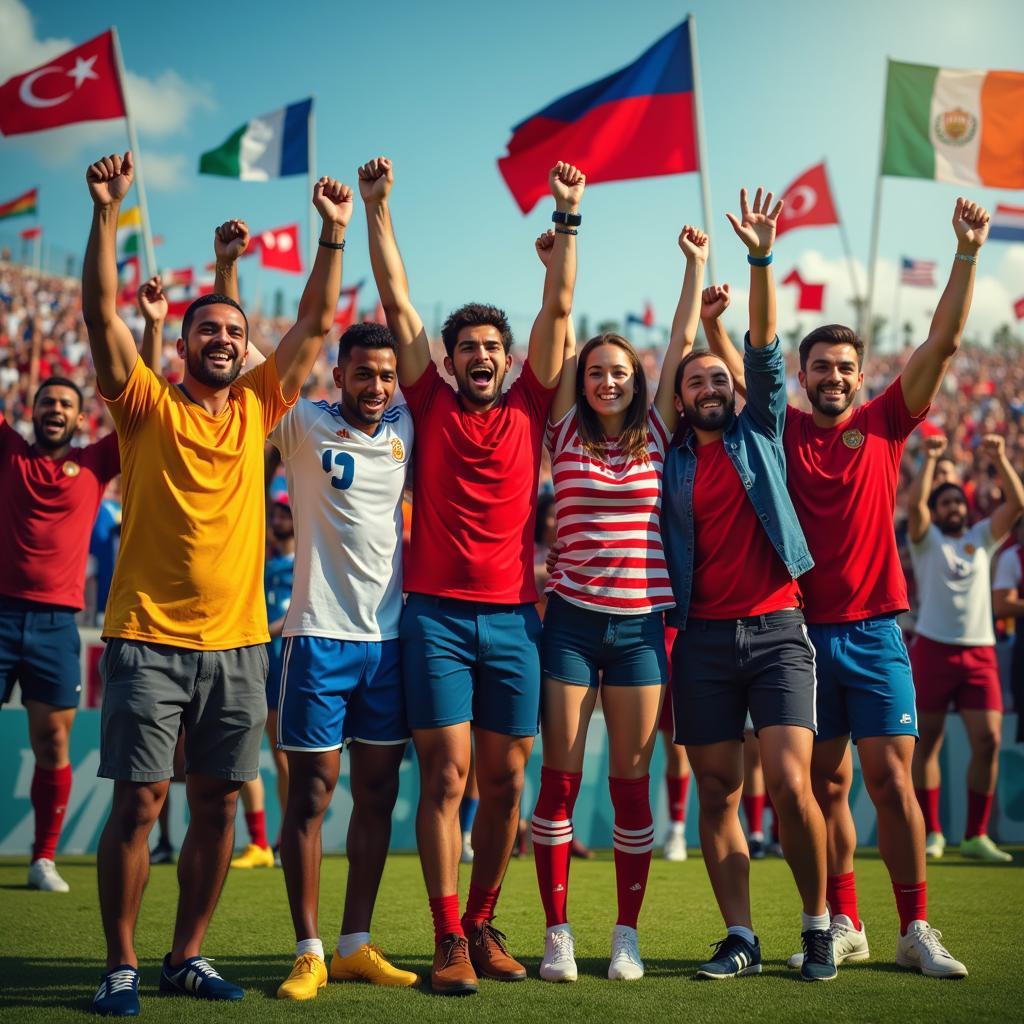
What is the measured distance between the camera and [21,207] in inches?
778

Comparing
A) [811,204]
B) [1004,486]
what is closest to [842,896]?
[1004,486]

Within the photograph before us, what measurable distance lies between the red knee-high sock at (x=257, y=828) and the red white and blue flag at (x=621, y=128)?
6.25 meters

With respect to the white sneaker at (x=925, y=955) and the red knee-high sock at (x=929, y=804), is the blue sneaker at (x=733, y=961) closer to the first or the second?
the white sneaker at (x=925, y=955)

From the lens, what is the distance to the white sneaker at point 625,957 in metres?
4.51

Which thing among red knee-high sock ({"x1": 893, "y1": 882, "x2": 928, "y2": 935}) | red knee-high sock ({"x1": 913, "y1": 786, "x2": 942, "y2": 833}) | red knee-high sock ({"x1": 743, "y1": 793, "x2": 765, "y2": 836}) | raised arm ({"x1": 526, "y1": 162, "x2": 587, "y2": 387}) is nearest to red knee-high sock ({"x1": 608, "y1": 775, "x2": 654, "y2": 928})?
red knee-high sock ({"x1": 893, "y1": 882, "x2": 928, "y2": 935})

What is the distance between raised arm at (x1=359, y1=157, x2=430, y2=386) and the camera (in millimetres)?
4793

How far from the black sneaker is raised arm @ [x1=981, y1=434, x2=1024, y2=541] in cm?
388

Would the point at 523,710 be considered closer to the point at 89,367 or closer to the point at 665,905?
the point at 665,905

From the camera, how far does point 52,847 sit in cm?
718

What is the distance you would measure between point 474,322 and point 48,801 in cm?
443

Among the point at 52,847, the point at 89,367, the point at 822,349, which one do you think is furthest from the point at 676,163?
the point at 89,367

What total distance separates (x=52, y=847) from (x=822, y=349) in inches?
219

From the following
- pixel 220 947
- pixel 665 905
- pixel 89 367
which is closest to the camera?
pixel 220 947

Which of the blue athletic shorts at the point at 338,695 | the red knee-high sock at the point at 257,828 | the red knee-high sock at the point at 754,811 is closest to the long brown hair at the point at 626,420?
the blue athletic shorts at the point at 338,695
